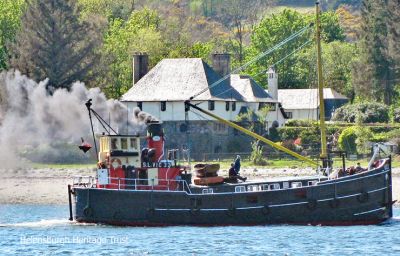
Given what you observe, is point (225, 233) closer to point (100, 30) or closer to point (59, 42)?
point (59, 42)

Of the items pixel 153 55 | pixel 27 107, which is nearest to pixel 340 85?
pixel 153 55

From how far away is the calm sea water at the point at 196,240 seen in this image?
61.8 metres

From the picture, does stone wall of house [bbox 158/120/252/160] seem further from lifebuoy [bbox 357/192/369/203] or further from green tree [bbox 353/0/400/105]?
lifebuoy [bbox 357/192/369/203]

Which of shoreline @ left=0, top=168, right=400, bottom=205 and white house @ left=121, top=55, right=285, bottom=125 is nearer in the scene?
shoreline @ left=0, top=168, right=400, bottom=205

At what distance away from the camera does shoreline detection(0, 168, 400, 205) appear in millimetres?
90125

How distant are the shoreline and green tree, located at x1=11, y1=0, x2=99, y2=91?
880 inches

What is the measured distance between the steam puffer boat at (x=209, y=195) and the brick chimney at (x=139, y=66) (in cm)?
5289

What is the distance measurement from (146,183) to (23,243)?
7738 millimetres

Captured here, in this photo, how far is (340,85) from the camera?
163750 mm

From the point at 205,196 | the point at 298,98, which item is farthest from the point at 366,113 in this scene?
the point at 205,196

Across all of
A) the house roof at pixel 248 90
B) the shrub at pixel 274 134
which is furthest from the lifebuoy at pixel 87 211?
the house roof at pixel 248 90

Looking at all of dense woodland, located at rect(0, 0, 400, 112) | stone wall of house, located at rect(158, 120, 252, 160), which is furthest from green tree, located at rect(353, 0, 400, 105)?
stone wall of house, located at rect(158, 120, 252, 160)

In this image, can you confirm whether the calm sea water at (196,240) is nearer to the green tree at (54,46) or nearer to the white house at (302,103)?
the green tree at (54,46)

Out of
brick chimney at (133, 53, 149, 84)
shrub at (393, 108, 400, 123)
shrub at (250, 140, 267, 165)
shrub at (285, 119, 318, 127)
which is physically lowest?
shrub at (250, 140, 267, 165)
